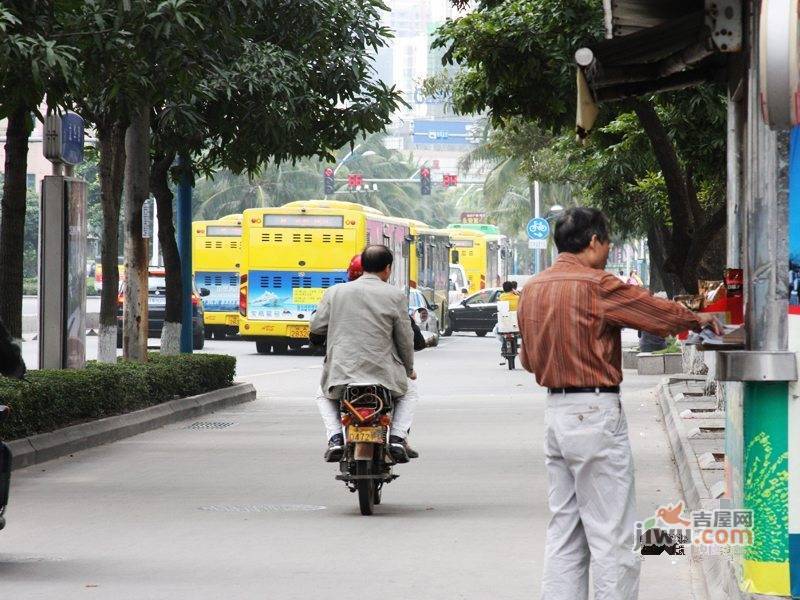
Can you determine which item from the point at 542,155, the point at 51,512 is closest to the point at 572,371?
the point at 51,512

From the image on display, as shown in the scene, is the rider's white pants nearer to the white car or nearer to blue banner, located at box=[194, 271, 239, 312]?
blue banner, located at box=[194, 271, 239, 312]

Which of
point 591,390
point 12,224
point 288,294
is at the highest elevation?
point 12,224

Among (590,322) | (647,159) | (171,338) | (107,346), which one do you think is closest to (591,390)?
(590,322)

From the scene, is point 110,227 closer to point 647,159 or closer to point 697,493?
point 697,493

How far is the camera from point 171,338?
2234 centimetres

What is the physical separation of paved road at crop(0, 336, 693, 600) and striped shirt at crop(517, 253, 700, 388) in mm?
2091

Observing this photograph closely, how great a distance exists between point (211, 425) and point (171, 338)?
3.80 meters

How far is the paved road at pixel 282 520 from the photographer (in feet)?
28.0

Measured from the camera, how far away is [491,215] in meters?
100

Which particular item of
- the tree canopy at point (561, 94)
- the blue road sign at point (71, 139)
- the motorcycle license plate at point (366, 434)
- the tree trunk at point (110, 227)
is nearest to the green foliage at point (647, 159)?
the tree canopy at point (561, 94)

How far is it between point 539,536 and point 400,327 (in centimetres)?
184

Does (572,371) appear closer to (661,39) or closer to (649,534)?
(649,534)

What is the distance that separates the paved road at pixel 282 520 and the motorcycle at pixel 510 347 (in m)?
12.7

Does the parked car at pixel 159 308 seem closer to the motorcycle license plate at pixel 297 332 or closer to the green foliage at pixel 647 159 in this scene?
the motorcycle license plate at pixel 297 332
